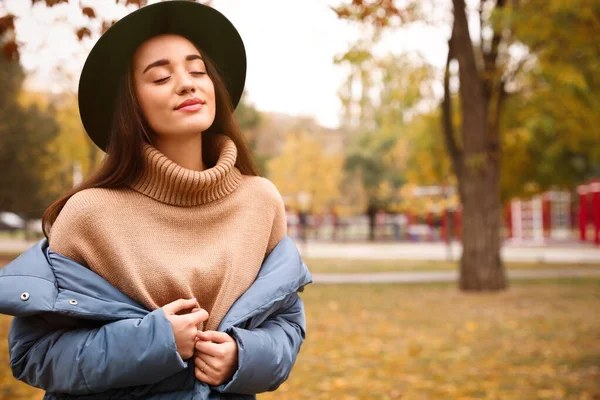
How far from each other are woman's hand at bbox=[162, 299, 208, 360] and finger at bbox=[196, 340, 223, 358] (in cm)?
2

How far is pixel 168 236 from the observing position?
78.6 inches

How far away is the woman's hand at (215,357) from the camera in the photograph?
1.88 metres

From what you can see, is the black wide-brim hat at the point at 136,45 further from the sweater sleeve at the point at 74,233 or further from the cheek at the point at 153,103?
the sweater sleeve at the point at 74,233

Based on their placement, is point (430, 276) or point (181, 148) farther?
point (430, 276)

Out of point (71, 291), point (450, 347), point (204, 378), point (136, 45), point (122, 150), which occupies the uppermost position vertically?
point (136, 45)

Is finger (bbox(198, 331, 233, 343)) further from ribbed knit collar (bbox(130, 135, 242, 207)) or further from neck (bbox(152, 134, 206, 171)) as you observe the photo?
neck (bbox(152, 134, 206, 171))

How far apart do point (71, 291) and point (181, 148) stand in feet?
1.84

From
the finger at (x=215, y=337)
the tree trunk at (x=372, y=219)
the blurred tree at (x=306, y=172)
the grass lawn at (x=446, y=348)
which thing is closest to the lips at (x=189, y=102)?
the finger at (x=215, y=337)

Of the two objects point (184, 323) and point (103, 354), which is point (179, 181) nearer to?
point (184, 323)

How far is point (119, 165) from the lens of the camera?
2.05 meters

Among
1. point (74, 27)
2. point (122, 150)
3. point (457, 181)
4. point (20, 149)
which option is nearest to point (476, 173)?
point (457, 181)

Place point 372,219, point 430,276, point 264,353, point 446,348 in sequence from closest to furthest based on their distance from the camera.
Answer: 1. point 264,353
2. point 446,348
3. point 430,276
4. point 372,219

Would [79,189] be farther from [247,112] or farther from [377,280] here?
[247,112]

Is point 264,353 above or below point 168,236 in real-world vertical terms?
below
